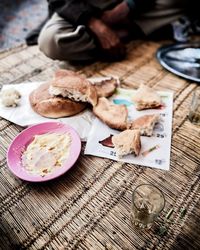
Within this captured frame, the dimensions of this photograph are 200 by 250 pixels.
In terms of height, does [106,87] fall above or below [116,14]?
below

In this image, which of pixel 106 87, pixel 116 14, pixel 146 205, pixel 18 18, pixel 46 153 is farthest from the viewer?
pixel 18 18

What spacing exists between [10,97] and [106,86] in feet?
1.39

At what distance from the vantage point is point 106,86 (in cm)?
128

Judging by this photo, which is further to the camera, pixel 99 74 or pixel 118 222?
pixel 99 74

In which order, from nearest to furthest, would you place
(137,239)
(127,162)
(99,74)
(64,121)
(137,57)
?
(137,239) → (127,162) → (64,121) → (99,74) → (137,57)

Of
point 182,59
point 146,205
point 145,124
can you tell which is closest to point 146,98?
point 145,124

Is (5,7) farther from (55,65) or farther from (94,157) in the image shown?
(94,157)

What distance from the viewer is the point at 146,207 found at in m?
0.78

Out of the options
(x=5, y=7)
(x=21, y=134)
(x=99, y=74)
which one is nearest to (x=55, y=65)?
(x=99, y=74)

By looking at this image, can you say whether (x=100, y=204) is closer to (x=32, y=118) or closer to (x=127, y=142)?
(x=127, y=142)

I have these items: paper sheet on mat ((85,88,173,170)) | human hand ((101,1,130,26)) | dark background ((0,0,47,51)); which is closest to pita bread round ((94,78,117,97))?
paper sheet on mat ((85,88,173,170))

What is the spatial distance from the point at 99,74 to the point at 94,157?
59 centimetres

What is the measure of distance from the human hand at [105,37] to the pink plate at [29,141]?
65cm

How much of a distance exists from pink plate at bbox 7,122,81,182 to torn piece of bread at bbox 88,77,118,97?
10.7 inches
